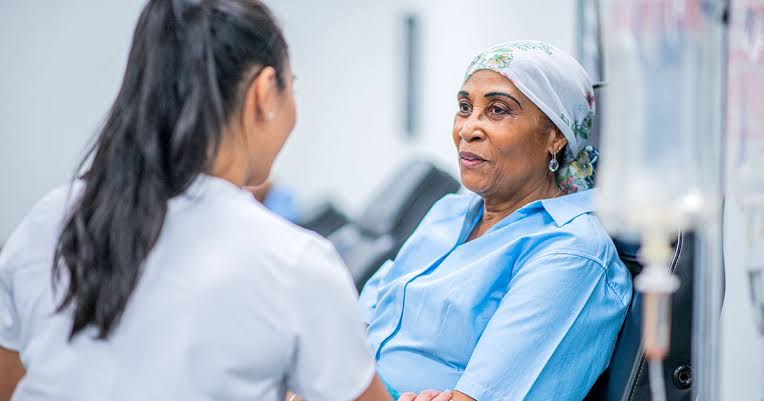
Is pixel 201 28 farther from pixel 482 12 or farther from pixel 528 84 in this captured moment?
pixel 482 12

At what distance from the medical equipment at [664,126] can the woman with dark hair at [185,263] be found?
36 cm

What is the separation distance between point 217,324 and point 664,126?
0.57 metres

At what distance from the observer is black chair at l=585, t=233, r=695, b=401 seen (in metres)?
1.47

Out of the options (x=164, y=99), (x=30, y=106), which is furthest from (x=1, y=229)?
(x=164, y=99)

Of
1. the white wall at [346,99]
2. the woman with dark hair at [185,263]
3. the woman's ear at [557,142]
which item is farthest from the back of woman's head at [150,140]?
the white wall at [346,99]

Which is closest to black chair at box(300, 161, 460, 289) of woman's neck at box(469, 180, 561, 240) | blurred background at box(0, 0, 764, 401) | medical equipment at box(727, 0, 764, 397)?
blurred background at box(0, 0, 764, 401)

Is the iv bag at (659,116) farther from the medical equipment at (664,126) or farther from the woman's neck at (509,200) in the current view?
the woman's neck at (509,200)

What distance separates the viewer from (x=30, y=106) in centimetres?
498

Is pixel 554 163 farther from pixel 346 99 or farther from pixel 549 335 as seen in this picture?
pixel 346 99

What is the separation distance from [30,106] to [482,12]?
107 inches

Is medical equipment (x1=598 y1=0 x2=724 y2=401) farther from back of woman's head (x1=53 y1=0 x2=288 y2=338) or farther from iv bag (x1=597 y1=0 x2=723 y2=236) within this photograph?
back of woman's head (x1=53 y1=0 x2=288 y2=338)

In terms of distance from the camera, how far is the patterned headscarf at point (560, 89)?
171cm

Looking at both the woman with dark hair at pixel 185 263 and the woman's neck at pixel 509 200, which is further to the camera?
the woman's neck at pixel 509 200

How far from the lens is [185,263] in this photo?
101 centimetres
